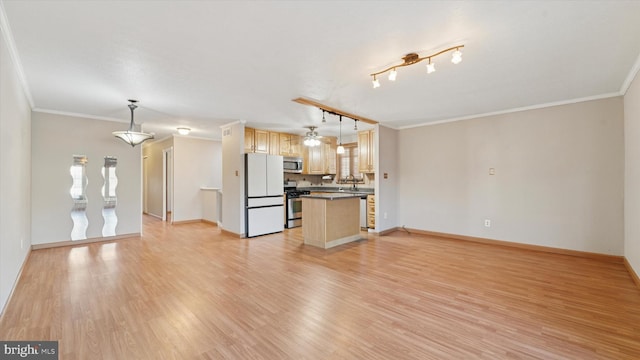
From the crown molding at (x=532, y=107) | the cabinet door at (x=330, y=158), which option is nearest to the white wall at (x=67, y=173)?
the cabinet door at (x=330, y=158)

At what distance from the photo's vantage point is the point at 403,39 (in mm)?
2354

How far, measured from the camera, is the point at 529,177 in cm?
464

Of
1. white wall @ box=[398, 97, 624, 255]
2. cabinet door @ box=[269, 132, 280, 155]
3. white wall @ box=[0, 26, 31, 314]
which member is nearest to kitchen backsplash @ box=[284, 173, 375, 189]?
cabinet door @ box=[269, 132, 280, 155]

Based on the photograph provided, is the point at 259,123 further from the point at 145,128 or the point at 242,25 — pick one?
the point at 242,25

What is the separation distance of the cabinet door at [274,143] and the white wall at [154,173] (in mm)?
3255

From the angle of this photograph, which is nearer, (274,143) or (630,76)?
(630,76)

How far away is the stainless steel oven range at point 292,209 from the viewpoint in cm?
680

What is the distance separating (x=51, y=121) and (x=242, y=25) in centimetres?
511

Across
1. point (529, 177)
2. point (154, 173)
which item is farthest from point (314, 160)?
point (154, 173)

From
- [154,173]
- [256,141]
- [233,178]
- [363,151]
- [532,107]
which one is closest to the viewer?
[532,107]

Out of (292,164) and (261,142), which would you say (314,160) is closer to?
(292,164)

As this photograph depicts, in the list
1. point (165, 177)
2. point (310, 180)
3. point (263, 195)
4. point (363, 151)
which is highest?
point (363, 151)

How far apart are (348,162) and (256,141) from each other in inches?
106

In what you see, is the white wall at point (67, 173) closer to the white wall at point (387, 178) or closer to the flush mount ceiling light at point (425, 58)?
the white wall at point (387, 178)
